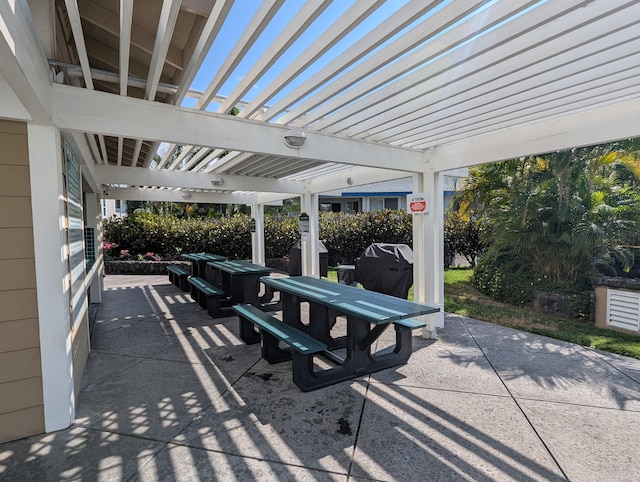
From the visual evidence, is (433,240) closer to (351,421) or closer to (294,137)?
(294,137)

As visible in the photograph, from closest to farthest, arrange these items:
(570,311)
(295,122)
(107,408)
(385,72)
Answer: (385,72) → (107,408) → (295,122) → (570,311)

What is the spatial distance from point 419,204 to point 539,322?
2.97 metres

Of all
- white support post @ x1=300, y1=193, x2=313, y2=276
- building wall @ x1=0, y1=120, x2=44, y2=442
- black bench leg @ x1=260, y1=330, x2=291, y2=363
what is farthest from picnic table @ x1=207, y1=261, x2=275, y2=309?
building wall @ x1=0, y1=120, x2=44, y2=442

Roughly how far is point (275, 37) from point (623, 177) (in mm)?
8085

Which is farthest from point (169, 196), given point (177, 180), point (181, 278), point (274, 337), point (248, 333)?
point (274, 337)

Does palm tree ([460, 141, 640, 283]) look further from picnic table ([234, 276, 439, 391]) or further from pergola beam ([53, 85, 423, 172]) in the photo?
picnic table ([234, 276, 439, 391])

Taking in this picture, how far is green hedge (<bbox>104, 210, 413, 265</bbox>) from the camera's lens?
12086 millimetres

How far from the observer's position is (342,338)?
4.54m

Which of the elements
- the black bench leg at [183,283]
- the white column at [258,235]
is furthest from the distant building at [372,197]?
the black bench leg at [183,283]

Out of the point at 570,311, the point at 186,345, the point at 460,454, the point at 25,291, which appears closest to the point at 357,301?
the point at 460,454

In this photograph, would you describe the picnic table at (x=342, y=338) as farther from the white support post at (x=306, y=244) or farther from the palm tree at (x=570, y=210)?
the palm tree at (x=570, y=210)

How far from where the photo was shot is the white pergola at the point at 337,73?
2027 mm

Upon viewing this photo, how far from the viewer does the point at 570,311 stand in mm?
6008

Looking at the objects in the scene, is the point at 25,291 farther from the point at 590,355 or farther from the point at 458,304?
the point at 458,304
